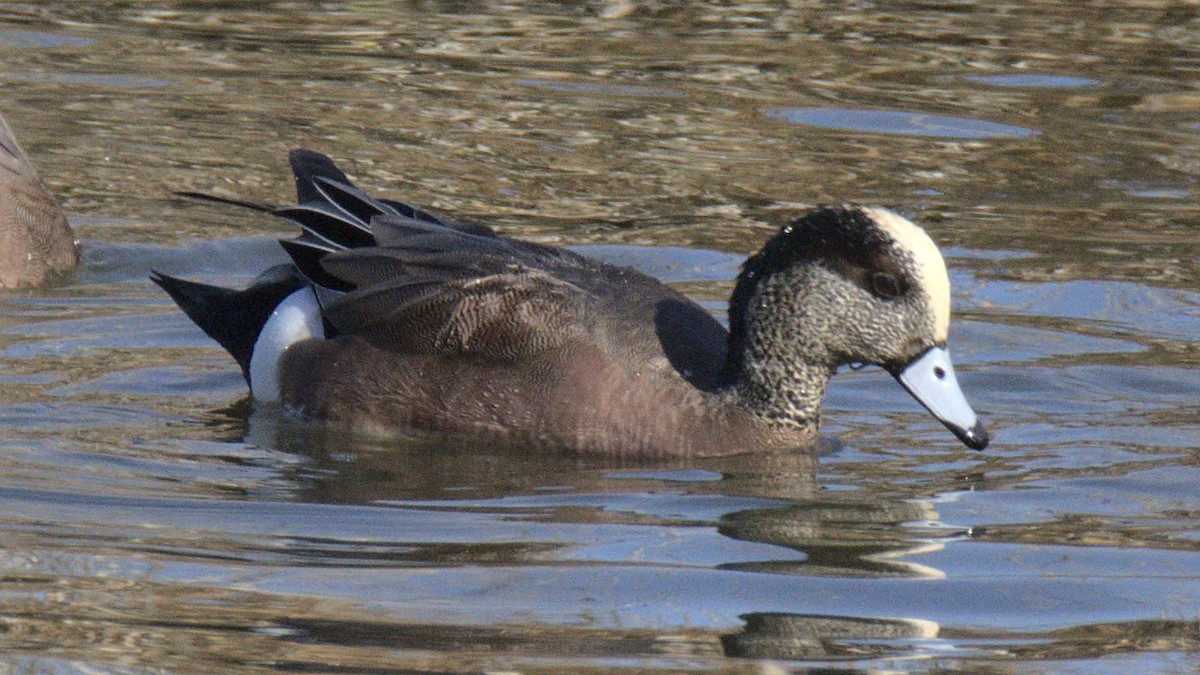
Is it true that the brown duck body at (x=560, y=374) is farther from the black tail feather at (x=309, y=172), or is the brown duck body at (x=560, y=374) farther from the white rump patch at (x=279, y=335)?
the black tail feather at (x=309, y=172)

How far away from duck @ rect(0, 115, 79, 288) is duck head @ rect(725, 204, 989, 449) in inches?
105

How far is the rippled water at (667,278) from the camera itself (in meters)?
4.01

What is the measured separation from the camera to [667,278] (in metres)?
7.59

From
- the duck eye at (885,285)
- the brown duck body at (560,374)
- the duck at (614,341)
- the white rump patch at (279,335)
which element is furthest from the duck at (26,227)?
the duck eye at (885,285)

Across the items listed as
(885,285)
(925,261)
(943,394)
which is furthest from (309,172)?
(943,394)

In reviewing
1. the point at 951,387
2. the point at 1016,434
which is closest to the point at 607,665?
the point at 951,387

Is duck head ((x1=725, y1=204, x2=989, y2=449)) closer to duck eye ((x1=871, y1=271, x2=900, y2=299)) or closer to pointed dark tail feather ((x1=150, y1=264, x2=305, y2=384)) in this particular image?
duck eye ((x1=871, y1=271, x2=900, y2=299))

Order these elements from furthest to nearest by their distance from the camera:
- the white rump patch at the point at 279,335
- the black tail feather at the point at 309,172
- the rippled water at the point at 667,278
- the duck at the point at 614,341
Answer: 1. the black tail feather at the point at 309,172
2. the white rump patch at the point at 279,335
3. the duck at the point at 614,341
4. the rippled water at the point at 667,278

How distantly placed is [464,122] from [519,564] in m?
5.45

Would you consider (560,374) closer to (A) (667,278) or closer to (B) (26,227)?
(A) (667,278)

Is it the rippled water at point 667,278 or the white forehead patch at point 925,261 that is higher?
the white forehead patch at point 925,261

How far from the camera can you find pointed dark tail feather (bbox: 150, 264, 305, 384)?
20.2 feet

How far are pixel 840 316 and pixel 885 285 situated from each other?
0.53 ft

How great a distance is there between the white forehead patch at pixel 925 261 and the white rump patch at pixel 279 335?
1.69 m
